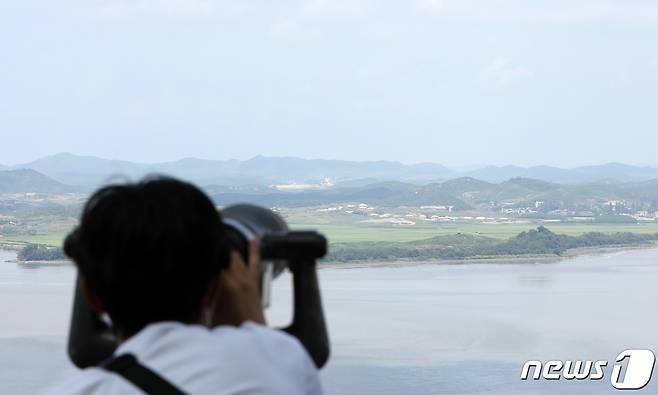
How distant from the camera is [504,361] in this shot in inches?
502

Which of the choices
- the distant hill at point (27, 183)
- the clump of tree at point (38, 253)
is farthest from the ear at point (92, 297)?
the distant hill at point (27, 183)

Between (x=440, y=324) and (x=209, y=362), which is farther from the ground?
(x=209, y=362)

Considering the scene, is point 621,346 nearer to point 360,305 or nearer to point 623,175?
point 360,305

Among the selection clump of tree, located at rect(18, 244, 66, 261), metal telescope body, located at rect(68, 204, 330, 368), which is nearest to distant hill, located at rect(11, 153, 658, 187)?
clump of tree, located at rect(18, 244, 66, 261)

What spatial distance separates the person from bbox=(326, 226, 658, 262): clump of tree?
17.6 meters

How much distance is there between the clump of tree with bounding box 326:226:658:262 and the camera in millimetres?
19203

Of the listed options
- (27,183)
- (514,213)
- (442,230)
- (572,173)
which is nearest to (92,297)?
(442,230)

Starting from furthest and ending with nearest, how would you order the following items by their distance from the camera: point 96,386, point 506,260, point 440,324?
point 506,260 < point 440,324 < point 96,386

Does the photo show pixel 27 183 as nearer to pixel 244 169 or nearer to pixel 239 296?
pixel 244 169

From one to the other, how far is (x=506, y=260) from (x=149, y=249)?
66.3 feet

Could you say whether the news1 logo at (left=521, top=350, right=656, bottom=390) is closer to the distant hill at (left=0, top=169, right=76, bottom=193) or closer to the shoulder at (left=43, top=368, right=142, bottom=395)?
the distant hill at (left=0, top=169, right=76, bottom=193)

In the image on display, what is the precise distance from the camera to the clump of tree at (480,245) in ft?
63.0

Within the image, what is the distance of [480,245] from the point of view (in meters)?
20.6

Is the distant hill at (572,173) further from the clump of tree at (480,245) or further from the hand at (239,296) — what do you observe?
the hand at (239,296)
